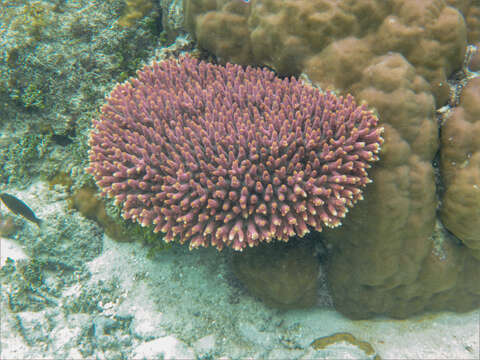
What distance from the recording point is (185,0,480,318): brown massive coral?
291 centimetres

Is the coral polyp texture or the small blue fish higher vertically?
the coral polyp texture

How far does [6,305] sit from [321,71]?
489cm

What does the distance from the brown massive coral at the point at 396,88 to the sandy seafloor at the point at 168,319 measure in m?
1.18

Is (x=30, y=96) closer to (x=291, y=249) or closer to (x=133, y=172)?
(x=133, y=172)

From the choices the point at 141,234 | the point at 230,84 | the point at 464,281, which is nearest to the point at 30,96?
the point at 141,234

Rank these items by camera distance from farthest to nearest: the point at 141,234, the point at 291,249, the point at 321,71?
the point at 141,234 → the point at 291,249 → the point at 321,71

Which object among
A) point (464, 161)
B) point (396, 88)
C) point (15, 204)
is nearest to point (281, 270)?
point (464, 161)

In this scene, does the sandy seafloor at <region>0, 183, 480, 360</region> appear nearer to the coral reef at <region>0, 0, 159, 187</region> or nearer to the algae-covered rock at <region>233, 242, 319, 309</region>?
the algae-covered rock at <region>233, 242, 319, 309</region>

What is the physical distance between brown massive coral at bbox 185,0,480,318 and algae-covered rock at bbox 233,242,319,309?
20.3 inches

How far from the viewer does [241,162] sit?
8.74 ft

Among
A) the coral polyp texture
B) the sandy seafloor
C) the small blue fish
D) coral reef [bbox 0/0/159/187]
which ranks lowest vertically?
the sandy seafloor

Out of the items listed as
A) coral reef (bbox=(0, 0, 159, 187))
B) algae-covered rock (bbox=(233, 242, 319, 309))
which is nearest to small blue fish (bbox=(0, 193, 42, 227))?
coral reef (bbox=(0, 0, 159, 187))

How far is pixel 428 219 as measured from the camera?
10.8 ft

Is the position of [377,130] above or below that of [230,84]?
below
